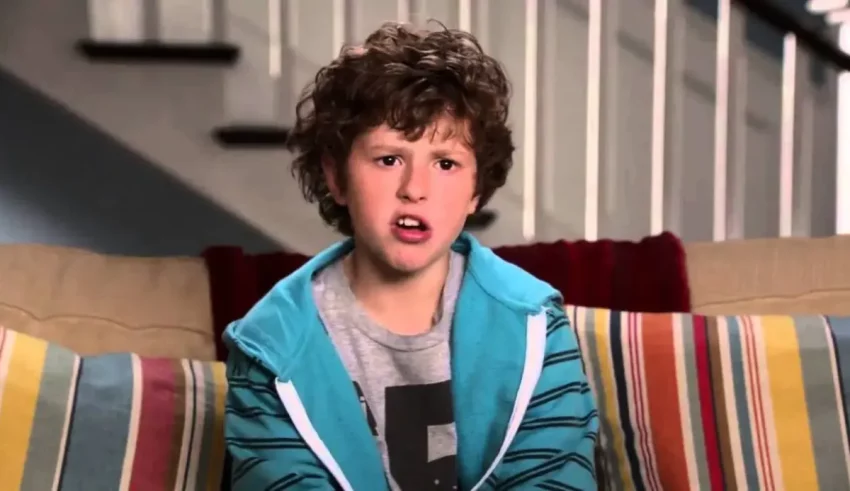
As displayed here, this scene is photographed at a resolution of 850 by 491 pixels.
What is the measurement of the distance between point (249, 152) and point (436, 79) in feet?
2.63

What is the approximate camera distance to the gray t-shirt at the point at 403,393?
1.00 meters

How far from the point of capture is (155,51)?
1626 mm

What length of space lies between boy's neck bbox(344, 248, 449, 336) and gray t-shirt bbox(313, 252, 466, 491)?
0.05ft

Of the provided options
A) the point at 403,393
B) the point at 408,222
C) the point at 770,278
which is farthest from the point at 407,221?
the point at 770,278

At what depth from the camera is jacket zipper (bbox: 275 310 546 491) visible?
0.95m

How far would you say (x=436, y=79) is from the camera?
0.97m

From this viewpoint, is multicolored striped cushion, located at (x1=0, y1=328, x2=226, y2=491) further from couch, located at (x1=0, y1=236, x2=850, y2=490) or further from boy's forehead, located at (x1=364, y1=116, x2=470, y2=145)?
boy's forehead, located at (x1=364, y1=116, x2=470, y2=145)

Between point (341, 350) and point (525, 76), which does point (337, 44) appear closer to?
point (525, 76)

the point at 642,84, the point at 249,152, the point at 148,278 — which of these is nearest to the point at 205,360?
the point at 148,278

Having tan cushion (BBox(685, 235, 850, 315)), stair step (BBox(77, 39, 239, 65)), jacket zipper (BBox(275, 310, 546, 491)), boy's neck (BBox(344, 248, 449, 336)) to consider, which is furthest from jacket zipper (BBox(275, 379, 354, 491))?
stair step (BBox(77, 39, 239, 65))

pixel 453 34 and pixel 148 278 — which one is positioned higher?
pixel 453 34

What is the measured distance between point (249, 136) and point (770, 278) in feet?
3.20

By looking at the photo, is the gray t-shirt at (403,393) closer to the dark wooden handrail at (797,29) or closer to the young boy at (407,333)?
the young boy at (407,333)

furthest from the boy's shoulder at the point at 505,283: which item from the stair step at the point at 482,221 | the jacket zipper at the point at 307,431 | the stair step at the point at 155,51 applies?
the stair step at the point at 155,51
